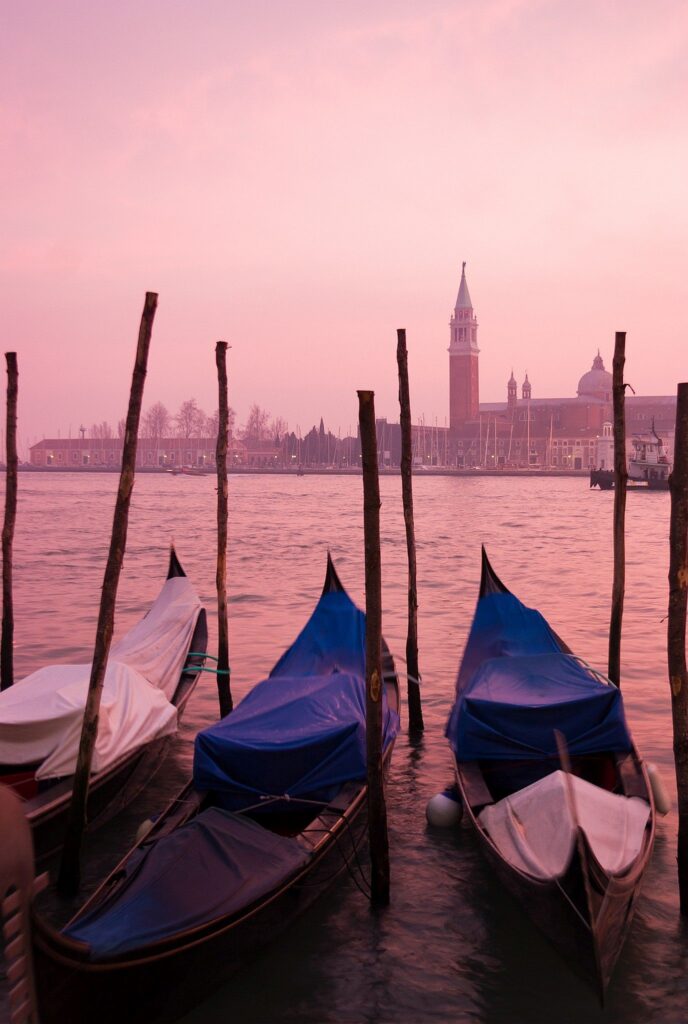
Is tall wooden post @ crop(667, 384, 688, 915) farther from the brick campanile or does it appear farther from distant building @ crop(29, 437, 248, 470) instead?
distant building @ crop(29, 437, 248, 470)

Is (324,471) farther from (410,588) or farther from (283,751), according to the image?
(283,751)

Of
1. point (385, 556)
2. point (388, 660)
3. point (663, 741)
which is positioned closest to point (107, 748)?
point (388, 660)

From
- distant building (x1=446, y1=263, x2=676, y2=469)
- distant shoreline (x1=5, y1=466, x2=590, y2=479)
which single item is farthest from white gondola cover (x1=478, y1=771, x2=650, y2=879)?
distant building (x1=446, y1=263, x2=676, y2=469)

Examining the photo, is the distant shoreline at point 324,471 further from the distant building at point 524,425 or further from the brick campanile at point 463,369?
the brick campanile at point 463,369

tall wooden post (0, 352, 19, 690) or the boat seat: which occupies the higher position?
tall wooden post (0, 352, 19, 690)

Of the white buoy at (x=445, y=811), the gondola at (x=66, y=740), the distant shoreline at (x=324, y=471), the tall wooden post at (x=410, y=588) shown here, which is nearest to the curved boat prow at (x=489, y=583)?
the tall wooden post at (x=410, y=588)

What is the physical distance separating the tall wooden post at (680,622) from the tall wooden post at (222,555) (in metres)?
3.78

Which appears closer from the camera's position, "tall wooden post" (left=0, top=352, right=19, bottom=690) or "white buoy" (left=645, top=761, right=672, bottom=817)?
"white buoy" (left=645, top=761, right=672, bottom=817)

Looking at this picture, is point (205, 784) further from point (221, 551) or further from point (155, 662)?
point (221, 551)

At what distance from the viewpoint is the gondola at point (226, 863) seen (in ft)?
9.95

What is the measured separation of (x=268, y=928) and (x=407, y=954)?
0.74 meters

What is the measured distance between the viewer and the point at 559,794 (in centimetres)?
415

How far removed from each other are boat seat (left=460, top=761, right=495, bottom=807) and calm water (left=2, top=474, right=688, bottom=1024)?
0.44 meters

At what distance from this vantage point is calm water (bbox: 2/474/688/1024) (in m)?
3.77
